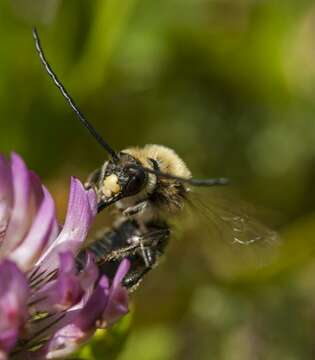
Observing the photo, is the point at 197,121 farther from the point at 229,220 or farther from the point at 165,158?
the point at 165,158

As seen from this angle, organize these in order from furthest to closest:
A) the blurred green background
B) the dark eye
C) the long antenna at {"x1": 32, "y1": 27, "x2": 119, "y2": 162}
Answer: the blurred green background < the dark eye < the long antenna at {"x1": 32, "y1": 27, "x2": 119, "y2": 162}

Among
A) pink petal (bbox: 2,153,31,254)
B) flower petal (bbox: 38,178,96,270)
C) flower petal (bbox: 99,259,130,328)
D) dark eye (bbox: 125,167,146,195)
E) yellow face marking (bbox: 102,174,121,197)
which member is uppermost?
pink petal (bbox: 2,153,31,254)

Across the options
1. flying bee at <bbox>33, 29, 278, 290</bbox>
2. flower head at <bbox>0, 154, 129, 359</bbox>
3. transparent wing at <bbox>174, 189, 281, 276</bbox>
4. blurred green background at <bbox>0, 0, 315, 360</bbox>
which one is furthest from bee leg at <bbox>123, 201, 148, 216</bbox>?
blurred green background at <bbox>0, 0, 315, 360</bbox>

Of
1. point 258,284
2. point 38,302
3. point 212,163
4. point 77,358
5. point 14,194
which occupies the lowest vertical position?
point 258,284

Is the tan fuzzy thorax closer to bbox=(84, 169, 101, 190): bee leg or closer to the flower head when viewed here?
bbox=(84, 169, 101, 190): bee leg

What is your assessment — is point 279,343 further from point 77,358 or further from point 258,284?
point 77,358

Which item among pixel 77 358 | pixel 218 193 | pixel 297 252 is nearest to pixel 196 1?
pixel 297 252
